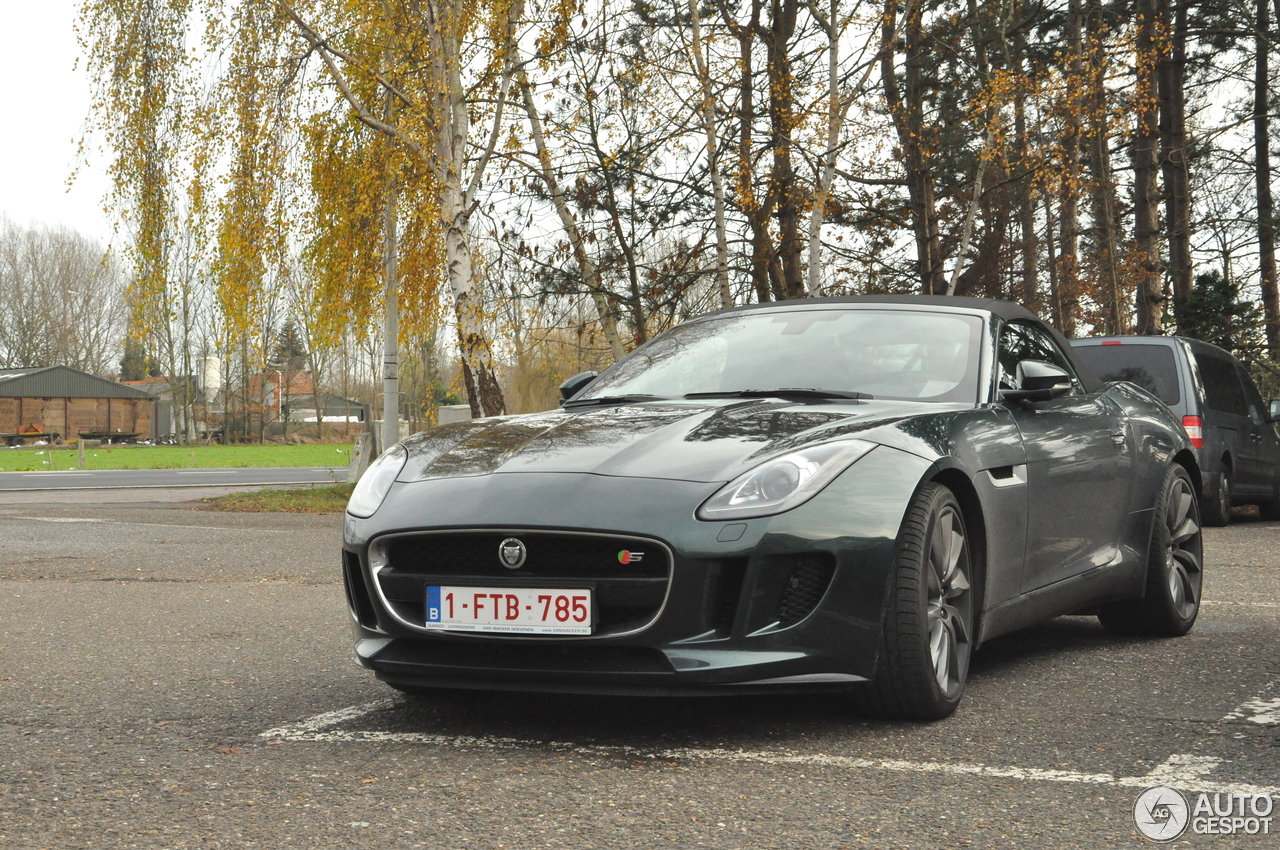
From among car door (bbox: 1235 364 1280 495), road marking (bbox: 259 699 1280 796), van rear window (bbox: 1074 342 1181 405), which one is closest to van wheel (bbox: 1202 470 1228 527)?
car door (bbox: 1235 364 1280 495)

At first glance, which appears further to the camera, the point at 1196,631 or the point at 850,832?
the point at 1196,631

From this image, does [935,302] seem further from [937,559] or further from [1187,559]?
[1187,559]

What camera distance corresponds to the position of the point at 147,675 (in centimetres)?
507

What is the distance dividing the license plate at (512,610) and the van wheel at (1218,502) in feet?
30.6

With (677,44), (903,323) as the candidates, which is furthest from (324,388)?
(903,323)

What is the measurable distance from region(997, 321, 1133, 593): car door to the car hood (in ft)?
1.71

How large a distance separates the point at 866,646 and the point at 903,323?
171 centimetres

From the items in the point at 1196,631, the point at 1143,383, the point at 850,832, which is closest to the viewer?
the point at 850,832

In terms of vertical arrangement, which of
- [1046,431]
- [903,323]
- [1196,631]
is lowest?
[1196,631]

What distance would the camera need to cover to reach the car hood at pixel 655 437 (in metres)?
3.91

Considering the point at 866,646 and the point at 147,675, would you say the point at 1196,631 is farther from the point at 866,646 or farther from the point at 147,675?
the point at 147,675

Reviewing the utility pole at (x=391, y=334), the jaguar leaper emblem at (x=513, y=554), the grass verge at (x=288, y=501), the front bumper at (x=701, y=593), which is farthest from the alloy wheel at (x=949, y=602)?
the utility pole at (x=391, y=334)

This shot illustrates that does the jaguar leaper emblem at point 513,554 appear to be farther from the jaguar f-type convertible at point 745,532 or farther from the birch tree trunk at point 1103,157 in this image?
the birch tree trunk at point 1103,157

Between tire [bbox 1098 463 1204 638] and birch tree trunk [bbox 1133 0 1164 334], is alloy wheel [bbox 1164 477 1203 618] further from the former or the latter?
birch tree trunk [bbox 1133 0 1164 334]
